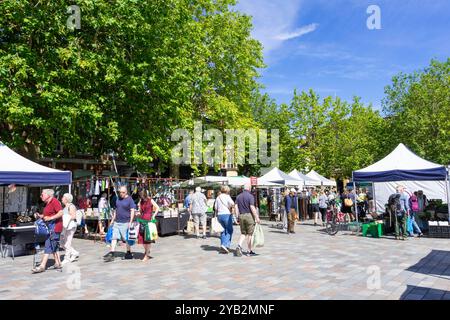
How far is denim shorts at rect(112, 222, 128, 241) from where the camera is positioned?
923 centimetres

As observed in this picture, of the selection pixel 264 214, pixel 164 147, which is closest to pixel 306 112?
pixel 264 214

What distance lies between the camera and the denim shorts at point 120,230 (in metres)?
9.23

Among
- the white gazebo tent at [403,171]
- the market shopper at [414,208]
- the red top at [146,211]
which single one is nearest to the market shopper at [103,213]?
the red top at [146,211]

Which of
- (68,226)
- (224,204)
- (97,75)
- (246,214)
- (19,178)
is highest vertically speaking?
(97,75)

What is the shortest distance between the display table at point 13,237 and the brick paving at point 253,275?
559 millimetres

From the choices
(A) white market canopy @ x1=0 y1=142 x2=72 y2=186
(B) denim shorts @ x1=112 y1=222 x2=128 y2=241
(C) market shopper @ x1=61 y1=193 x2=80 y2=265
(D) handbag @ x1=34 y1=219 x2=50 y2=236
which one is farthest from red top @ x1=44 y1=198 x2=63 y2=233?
(A) white market canopy @ x1=0 y1=142 x2=72 y2=186

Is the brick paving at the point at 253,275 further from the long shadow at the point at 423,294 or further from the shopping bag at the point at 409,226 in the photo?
the shopping bag at the point at 409,226

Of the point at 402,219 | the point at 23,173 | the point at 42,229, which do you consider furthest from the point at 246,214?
the point at 402,219

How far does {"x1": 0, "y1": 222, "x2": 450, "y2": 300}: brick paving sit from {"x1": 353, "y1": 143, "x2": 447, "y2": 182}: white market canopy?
9.06 feet

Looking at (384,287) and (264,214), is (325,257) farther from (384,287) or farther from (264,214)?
(264,214)

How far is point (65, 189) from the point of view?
18891 millimetres

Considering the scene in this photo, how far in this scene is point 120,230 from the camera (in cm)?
926

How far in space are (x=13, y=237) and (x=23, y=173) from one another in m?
1.85

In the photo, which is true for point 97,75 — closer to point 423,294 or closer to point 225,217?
point 225,217
